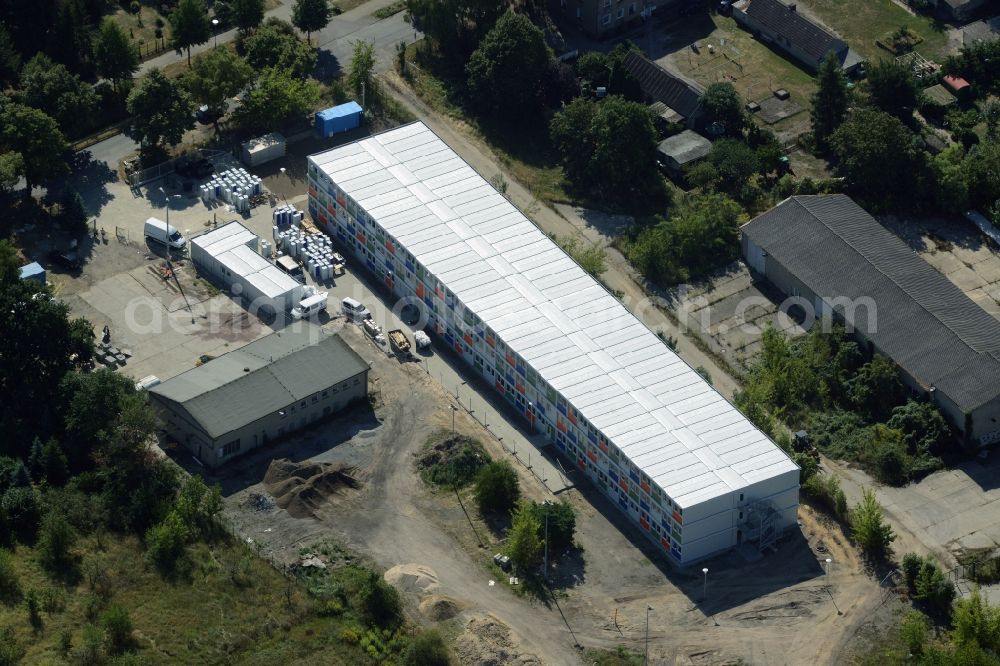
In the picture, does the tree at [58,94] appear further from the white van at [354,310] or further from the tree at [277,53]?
the white van at [354,310]

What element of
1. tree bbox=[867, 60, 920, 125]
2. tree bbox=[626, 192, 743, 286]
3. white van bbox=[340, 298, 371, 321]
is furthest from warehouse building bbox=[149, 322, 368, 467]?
tree bbox=[867, 60, 920, 125]

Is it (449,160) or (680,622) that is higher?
(449,160)

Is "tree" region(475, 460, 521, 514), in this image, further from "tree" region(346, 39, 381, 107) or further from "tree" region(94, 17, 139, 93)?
"tree" region(94, 17, 139, 93)

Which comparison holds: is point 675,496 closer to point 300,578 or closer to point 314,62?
point 300,578

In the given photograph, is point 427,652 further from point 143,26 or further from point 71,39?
point 143,26

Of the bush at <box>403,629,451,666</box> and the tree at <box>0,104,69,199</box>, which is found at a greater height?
the tree at <box>0,104,69,199</box>

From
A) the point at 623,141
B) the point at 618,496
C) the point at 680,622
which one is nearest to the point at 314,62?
the point at 623,141

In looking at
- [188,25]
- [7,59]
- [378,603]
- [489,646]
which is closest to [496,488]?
[489,646]
